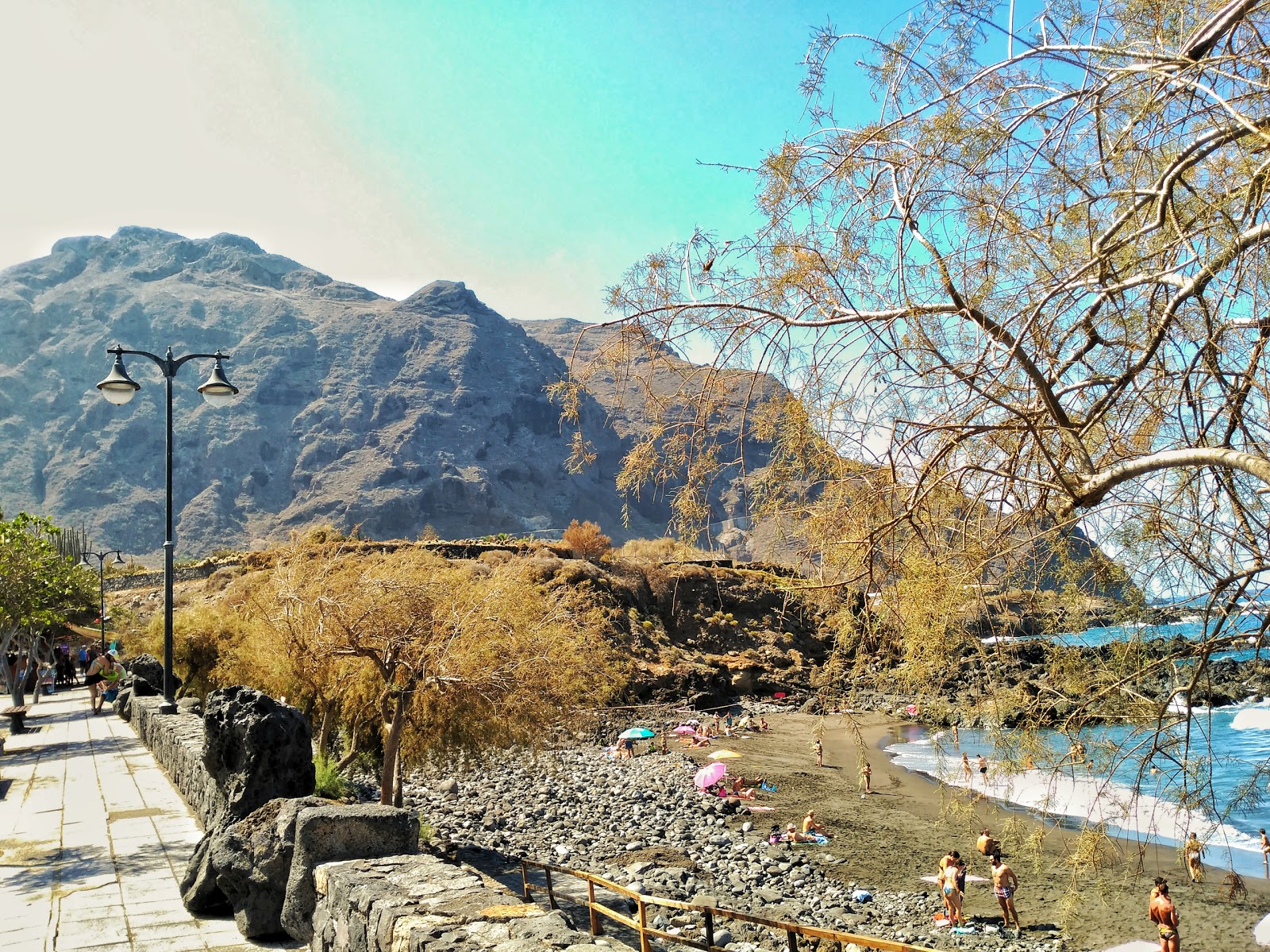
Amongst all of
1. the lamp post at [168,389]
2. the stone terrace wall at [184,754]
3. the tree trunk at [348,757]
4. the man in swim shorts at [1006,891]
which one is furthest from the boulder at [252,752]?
the man in swim shorts at [1006,891]

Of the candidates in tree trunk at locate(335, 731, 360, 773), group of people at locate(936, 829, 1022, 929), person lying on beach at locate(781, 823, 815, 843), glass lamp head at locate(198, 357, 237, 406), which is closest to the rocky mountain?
person lying on beach at locate(781, 823, 815, 843)

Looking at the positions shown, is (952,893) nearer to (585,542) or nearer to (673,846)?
(673,846)

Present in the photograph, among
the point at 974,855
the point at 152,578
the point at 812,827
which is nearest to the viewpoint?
the point at 974,855

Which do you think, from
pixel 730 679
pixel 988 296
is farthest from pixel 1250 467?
pixel 730 679

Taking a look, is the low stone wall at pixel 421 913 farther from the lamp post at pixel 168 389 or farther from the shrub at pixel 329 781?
the shrub at pixel 329 781

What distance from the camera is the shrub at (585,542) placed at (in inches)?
2238

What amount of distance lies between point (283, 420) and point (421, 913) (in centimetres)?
15704

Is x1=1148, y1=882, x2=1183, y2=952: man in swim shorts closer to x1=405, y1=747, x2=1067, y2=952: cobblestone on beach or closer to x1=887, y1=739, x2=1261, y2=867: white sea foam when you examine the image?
x1=887, y1=739, x2=1261, y2=867: white sea foam

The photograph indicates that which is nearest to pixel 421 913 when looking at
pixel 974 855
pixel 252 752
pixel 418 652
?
pixel 252 752

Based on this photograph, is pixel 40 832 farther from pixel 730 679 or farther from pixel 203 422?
pixel 203 422

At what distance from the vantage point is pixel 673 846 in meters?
20.2

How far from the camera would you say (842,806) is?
2395cm

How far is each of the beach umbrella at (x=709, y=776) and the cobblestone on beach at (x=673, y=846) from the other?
37 cm

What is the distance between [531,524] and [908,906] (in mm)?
123079
